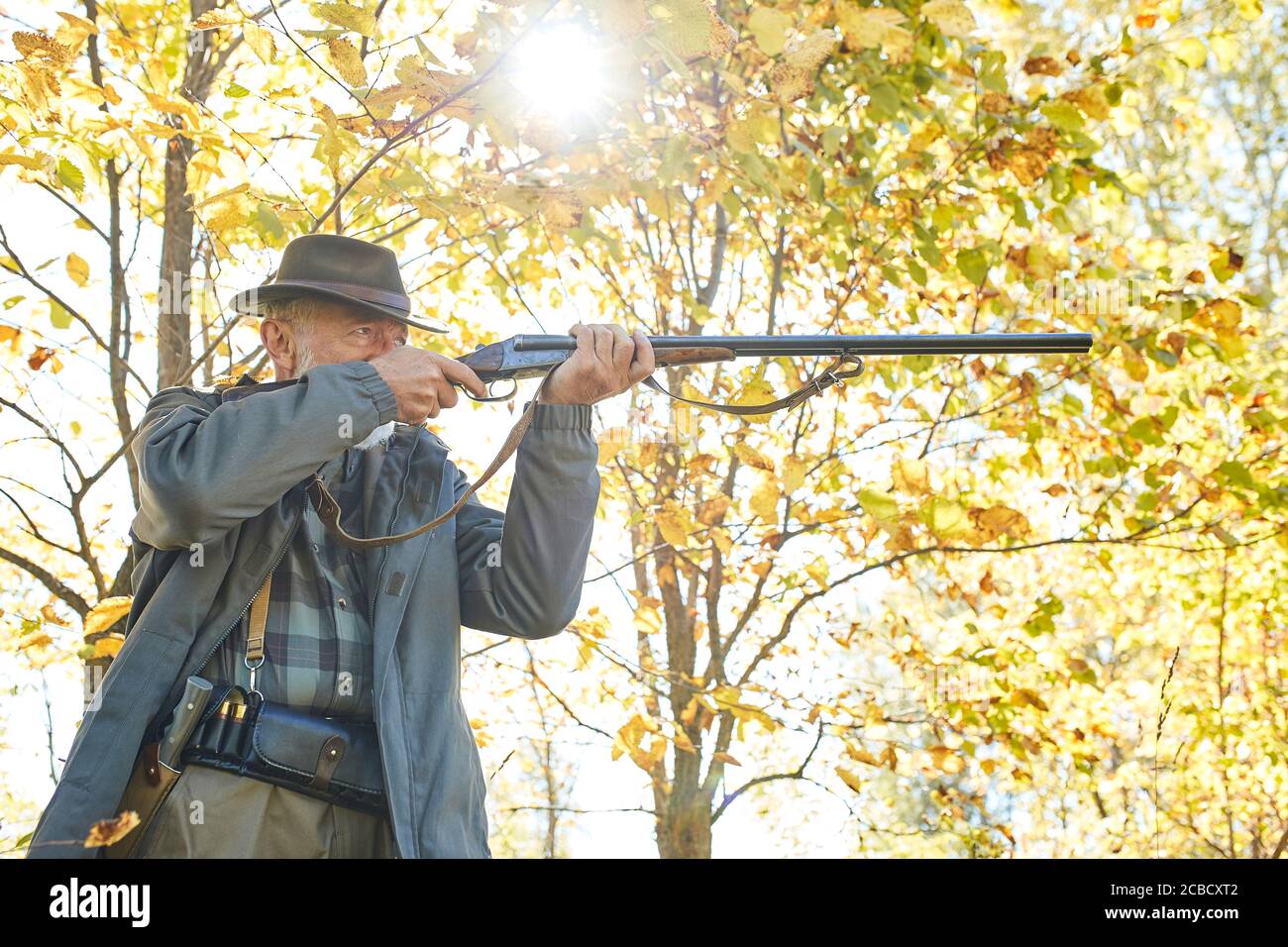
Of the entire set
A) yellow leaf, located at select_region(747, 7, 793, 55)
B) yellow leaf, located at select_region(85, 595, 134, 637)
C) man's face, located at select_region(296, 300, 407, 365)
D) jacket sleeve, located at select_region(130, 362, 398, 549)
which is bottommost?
yellow leaf, located at select_region(85, 595, 134, 637)

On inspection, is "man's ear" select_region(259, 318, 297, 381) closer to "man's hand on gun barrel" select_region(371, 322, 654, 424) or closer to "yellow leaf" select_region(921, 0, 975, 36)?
"man's hand on gun barrel" select_region(371, 322, 654, 424)

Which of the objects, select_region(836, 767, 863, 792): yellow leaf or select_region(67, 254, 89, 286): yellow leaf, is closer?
select_region(67, 254, 89, 286): yellow leaf

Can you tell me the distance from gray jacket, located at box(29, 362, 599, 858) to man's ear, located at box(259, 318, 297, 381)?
0.31 m

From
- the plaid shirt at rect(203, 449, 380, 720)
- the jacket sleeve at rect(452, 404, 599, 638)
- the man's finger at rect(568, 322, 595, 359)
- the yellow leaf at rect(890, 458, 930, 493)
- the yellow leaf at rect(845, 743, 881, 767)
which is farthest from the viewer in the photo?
the yellow leaf at rect(845, 743, 881, 767)

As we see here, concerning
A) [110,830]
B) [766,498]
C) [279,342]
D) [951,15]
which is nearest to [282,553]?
[110,830]

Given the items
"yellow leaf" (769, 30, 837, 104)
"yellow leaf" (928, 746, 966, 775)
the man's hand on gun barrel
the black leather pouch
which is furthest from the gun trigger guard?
"yellow leaf" (928, 746, 966, 775)

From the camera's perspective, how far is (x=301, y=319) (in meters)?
2.88

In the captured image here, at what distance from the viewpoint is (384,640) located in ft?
7.68

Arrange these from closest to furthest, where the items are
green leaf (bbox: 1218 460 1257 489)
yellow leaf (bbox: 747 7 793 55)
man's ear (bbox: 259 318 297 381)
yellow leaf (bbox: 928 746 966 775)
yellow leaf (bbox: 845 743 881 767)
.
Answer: man's ear (bbox: 259 318 297 381), yellow leaf (bbox: 747 7 793 55), yellow leaf (bbox: 845 743 881 767), green leaf (bbox: 1218 460 1257 489), yellow leaf (bbox: 928 746 966 775)

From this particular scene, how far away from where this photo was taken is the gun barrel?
322 cm

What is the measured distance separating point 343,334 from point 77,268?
5.87 feet

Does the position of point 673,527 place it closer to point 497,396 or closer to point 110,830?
point 497,396

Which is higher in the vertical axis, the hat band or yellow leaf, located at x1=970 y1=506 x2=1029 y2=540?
the hat band
